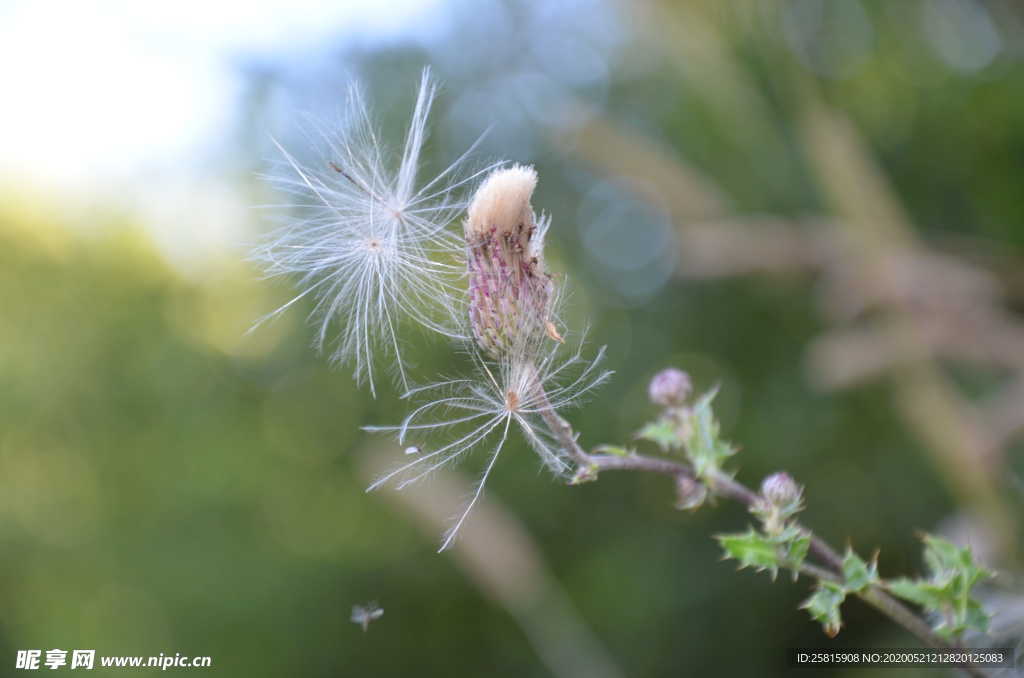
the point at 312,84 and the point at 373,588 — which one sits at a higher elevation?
the point at 312,84

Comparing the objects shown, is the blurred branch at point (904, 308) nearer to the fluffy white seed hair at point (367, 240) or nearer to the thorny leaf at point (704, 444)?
the thorny leaf at point (704, 444)

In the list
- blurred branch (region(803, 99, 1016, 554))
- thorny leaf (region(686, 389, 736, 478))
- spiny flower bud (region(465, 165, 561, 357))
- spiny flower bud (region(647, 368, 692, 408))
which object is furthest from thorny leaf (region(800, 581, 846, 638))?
blurred branch (region(803, 99, 1016, 554))

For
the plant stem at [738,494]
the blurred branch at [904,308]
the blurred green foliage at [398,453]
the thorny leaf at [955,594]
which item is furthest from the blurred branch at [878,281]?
the plant stem at [738,494]

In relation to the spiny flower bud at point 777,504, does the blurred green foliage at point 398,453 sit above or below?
above

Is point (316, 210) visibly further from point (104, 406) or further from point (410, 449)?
point (104, 406)

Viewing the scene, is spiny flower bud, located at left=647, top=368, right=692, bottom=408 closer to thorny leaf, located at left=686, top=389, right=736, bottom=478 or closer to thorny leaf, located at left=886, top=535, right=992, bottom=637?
thorny leaf, located at left=686, top=389, right=736, bottom=478

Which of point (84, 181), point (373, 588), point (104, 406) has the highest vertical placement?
point (84, 181)

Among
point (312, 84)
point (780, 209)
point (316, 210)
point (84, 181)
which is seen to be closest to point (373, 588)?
point (312, 84)
